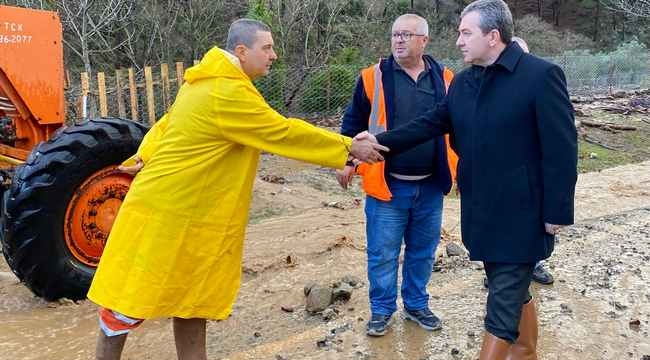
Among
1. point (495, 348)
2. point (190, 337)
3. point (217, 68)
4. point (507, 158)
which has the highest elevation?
point (217, 68)

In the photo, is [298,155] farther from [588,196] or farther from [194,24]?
[194,24]

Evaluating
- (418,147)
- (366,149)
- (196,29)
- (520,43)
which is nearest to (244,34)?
(366,149)

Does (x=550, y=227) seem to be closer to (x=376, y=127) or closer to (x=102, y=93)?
(x=376, y=127)

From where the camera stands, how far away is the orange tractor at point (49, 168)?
479 centimetres

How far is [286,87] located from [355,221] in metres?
7.91

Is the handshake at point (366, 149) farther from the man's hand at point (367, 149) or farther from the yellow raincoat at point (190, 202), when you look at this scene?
the yellow raincoat at point (190, 202)

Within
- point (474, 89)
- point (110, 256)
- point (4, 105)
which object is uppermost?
point (474, 89)

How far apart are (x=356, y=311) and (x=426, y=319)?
57 centimetres

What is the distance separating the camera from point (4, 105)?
5.60 metres

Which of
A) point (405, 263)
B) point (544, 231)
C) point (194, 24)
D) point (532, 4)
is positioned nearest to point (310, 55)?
point (194, 24)

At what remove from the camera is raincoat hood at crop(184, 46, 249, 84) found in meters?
3.19

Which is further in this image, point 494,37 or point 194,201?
point 194,201

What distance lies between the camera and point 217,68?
3188 mm

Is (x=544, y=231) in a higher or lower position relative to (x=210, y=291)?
higher
